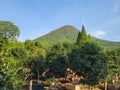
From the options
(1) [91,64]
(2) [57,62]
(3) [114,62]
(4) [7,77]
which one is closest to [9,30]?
(2) [57,62]

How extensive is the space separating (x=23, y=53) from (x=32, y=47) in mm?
12939

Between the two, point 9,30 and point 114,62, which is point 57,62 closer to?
point 114,62

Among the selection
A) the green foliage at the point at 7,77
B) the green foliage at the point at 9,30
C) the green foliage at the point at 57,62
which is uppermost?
the green foliage at the point at 9,30

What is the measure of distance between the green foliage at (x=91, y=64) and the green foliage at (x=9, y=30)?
42.3 ft

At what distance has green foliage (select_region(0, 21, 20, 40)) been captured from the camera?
34.5m

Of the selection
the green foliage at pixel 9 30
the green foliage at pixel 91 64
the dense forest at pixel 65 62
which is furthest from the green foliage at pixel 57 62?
the green foliage at pixel 9 30

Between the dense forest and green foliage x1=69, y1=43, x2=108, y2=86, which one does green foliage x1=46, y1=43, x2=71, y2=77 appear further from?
green foliage x1=69, y1=43, x2=108, y2=86

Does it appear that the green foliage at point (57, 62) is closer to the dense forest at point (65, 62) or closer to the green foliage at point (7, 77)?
the dense forest at point (65, 62)

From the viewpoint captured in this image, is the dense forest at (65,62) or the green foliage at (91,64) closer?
the dense forest at (65,62)

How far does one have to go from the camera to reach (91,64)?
2523 cm

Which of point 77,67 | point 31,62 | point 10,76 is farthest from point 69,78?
point 10,76

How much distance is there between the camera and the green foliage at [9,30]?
1358 inches

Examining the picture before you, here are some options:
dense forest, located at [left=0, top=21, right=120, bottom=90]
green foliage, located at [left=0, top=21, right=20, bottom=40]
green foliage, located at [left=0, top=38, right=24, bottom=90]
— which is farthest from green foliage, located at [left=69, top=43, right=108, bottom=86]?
green foliage, located at [left=0, top=38, right=24, bottom=90]

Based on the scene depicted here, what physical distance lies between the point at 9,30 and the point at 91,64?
53.8 ft
